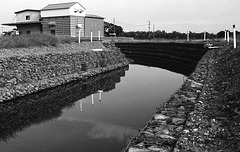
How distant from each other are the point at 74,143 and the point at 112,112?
2.78 meters

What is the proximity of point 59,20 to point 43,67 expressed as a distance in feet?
55.8

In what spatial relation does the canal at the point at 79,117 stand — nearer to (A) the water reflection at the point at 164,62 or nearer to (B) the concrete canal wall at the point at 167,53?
(A) the water reflection at the point at 164,62

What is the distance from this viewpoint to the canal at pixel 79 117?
6668 millimetres

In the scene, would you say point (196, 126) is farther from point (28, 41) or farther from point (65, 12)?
point (65, 12)

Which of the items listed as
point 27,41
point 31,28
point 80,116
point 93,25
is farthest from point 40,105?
point 31,28

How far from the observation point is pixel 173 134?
4.33 m

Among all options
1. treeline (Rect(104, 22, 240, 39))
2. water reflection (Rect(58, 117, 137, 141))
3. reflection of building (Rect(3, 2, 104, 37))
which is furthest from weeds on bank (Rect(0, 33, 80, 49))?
treeline (Rect(104, 22, 240, 39))

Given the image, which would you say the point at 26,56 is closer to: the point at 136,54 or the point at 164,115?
the point at 164,115

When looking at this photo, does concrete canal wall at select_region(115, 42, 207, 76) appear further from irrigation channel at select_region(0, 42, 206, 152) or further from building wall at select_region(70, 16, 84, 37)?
irrigation channel at select_region(0, 42, 206, 152)

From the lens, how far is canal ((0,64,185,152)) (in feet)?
21.9

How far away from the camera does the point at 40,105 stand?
33.5 feet

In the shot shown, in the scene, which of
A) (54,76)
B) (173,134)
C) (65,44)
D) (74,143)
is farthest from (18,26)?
(173,134)

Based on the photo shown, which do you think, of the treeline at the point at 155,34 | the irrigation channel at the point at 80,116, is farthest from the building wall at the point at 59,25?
the irrigation channel at the point at 80,116

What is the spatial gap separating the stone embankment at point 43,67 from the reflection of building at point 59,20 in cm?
973
